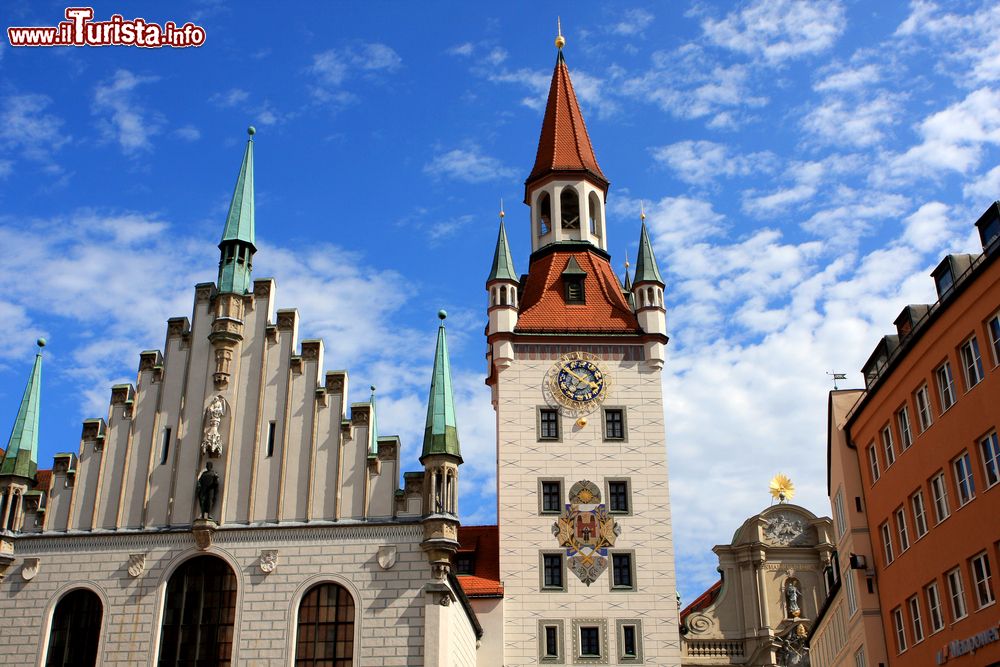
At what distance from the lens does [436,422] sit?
3044 cm

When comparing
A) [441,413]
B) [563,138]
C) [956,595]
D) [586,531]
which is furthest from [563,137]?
[956,595]

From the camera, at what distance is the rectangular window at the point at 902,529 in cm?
2864

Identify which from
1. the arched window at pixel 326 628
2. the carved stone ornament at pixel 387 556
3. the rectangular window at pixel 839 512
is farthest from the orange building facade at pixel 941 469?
the arched window at pixel 326 628

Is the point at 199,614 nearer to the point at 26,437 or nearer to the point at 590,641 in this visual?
the point at 26,437

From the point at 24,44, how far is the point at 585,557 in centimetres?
2543

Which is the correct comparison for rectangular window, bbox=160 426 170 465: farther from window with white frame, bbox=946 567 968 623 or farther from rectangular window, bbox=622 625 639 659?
window with white frame, bbox=946 567 968 623

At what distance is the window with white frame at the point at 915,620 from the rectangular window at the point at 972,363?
6.30 metres

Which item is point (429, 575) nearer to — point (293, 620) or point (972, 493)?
point (293, 620)

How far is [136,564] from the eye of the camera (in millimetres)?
29750

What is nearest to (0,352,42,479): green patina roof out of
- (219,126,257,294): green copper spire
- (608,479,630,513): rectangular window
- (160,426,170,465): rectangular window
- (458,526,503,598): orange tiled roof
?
(160,426,170,465): rectangular window

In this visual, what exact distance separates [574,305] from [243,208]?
16046 mm

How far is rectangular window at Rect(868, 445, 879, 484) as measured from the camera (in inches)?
1224

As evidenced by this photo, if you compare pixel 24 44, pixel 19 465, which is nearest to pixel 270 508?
pixel 19 465

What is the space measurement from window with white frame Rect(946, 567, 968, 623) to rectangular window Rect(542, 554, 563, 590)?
17.3 metres
